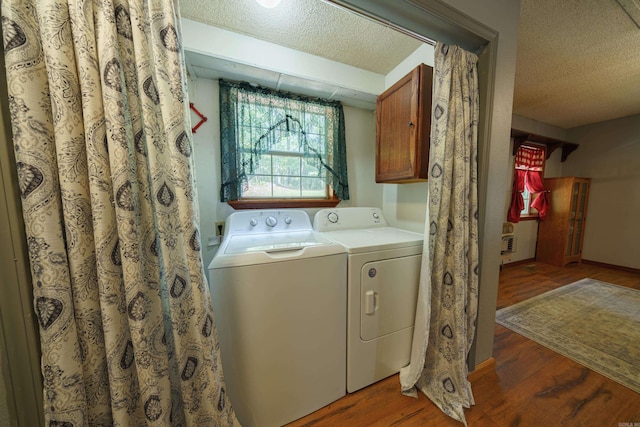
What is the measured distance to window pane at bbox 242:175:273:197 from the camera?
1761mm

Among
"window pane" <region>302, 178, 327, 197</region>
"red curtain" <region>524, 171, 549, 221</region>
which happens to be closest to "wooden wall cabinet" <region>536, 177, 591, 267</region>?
"red curtain" <region>524, 171, 549, 221</region>

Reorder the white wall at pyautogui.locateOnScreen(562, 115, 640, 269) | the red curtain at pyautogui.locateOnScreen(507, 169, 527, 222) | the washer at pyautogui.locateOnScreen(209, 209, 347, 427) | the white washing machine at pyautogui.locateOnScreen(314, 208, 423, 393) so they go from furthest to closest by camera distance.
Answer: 1. the red curtain at pyautogui.locateOnScreen(507, 169, 527, 222)
2. the white wall at pyautogui.locateOnScreen(562, 115, 640, 269)
3. the white washing machine at pyautogui.locateOnScreen(314, 208, 423, 393)
4. the washer at pyautogui.locateOnScreen(209, 209, 347, 427)

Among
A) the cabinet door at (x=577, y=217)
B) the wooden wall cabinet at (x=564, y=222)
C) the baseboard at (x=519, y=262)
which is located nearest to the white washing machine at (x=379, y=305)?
the baseboard at (x=519, y=262)

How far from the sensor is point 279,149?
1816 millimetres

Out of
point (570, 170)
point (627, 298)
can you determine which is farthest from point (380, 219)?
point (570, 170)

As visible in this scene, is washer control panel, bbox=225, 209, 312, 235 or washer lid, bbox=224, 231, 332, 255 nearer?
washer lid, bbox=224, 231, 332, 255

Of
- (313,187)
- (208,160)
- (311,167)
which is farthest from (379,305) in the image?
(208,160)

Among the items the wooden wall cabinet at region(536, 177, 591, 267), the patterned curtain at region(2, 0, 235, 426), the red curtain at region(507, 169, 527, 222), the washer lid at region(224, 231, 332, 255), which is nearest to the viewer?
the patterned curtain at region(2, 0, 235, 426)

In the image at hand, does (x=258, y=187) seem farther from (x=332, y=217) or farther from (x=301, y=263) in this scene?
(x=301, y=263)

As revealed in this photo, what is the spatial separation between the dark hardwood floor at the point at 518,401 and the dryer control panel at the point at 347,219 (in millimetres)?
1107

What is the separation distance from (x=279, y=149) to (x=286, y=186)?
13.3 inches

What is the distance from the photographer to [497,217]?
129cm

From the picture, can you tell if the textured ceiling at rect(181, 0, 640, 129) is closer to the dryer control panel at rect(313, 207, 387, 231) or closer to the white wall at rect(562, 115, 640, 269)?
the dryer control panel at rect(313, 207, 387, 231)

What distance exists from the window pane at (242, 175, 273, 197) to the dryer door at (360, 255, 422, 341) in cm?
Result: 112
